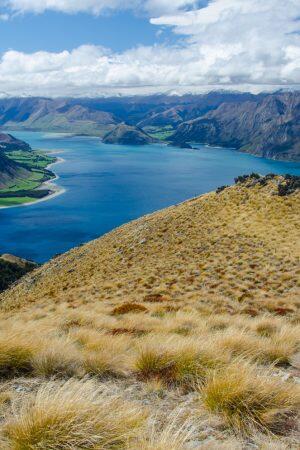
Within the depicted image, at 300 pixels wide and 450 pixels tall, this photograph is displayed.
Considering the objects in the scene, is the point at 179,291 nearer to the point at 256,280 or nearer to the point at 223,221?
the point at 256,280

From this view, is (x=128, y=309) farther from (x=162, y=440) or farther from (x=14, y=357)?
(x=162, y=440)

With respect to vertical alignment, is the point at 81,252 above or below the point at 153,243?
below

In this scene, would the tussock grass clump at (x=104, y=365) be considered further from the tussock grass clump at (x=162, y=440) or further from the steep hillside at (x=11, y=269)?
the steep hillside at (x=11, y=269)

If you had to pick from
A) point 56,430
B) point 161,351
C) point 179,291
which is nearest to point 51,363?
point 161,351

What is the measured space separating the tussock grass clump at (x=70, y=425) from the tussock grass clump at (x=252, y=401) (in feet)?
4.77

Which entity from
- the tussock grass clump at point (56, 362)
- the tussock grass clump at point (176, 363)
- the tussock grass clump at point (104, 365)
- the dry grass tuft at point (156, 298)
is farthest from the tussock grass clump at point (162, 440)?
the dry grass tuft at point (156, 298)

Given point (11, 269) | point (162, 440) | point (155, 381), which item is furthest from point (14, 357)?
point (11, 269)

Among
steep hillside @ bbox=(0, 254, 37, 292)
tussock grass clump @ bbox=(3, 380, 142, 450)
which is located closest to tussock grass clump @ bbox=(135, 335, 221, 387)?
tussock grass clump @ bbox=(3, 380, 142, 450)

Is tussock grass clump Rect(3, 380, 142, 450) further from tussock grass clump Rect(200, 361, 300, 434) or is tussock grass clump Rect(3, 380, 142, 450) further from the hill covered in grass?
tussock grass clump Rect(200, 361, 300, 434)

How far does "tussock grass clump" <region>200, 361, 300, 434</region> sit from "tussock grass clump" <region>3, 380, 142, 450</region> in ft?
4.77

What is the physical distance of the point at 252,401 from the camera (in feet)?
22.2

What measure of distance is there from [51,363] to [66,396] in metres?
2.60

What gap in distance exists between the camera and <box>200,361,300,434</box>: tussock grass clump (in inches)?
255

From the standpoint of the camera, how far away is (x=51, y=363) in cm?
891
